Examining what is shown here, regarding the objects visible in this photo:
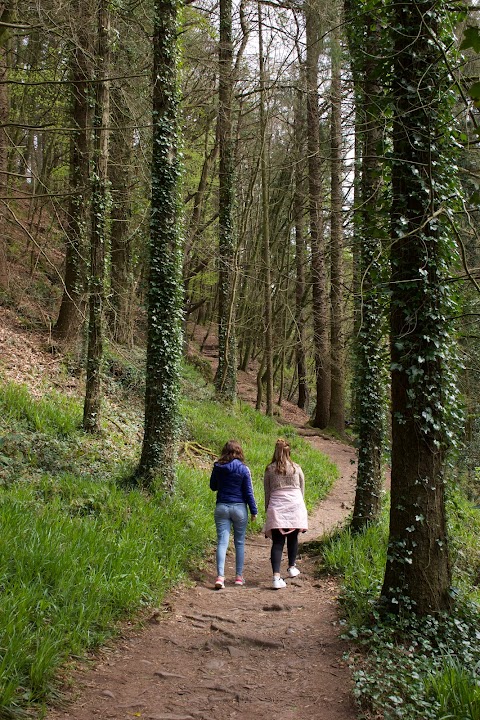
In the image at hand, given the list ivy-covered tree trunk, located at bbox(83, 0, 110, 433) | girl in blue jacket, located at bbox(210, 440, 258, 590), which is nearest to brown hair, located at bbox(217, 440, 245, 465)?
girl in blue jacket, located at bbox(210, 440, 258, 590)

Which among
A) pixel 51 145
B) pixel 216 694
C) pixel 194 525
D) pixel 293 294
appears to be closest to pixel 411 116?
pixel 216 694

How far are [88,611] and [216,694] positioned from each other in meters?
1.25

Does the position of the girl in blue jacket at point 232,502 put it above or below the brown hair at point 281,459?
below

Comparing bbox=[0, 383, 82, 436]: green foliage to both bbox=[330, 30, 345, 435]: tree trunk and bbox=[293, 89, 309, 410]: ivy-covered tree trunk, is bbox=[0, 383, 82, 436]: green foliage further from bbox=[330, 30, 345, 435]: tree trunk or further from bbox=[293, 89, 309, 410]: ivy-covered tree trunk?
bbox=[293, 89, 309, 410]: ivy-covered tree trunk

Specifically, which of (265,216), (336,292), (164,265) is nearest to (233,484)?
(164,265)

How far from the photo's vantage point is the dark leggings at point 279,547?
6543 mm

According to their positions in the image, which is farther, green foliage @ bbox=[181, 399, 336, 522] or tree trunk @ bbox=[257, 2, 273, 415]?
tree trunk @ bbox=[257, 2, 273, 415]

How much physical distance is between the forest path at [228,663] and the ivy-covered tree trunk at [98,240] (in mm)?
4479

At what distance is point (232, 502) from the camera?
262 inches

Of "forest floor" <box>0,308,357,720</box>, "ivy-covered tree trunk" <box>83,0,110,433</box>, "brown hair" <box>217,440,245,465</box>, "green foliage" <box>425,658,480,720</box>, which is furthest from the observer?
"ivy-covered tree trunk" <box>83,0,110,433</box>

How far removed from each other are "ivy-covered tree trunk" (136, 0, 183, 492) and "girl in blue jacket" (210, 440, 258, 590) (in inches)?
58.4

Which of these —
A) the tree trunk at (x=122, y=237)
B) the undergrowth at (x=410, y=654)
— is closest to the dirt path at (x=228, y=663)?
the undergrowth at (x=410, y=654)

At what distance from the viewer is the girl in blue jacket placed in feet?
21.6

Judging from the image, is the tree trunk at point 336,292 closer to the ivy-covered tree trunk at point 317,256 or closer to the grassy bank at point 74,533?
the ivy-covered tree trunk at point 317,256
